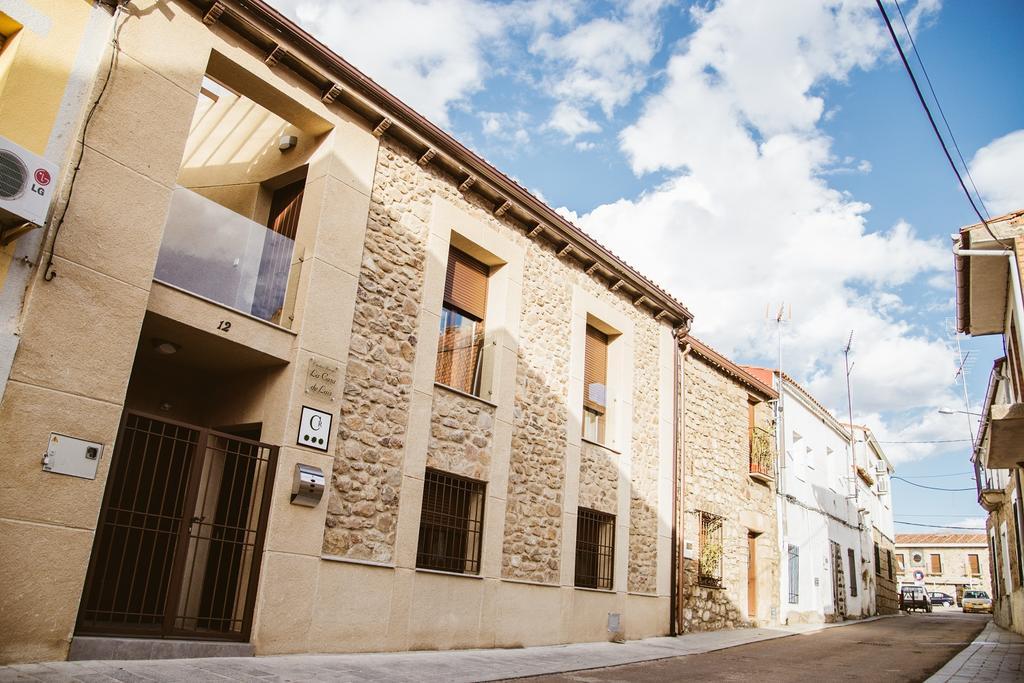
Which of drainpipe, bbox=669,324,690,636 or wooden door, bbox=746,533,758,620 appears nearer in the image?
drainpipe, bbox=669,324,690,636

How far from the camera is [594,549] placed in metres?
11.8

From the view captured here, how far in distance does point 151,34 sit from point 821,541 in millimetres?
19158

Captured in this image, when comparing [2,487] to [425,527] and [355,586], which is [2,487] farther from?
[425,527]

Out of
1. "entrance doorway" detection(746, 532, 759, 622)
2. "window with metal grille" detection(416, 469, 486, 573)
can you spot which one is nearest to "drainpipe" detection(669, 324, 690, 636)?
"entrance doorway" detection(746, 532, 759, 622)

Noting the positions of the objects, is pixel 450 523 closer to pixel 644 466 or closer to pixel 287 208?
pixel 287 208

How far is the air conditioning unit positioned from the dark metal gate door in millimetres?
1847

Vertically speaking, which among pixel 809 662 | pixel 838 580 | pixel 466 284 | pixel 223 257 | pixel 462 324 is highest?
pixel 466 284

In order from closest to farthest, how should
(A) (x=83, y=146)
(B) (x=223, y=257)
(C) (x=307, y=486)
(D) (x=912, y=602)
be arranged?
(A) (x=83, y=146) < (C) (x=307, y=486) < (B) (x=223, y=257) < (D) (x=912, y=602)

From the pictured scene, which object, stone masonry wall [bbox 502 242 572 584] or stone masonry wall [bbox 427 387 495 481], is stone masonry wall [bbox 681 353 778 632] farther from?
stone masonry wall [bbox 427 387 495 481]

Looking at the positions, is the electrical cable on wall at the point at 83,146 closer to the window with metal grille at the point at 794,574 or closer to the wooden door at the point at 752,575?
the wooden door at the point at 752,575

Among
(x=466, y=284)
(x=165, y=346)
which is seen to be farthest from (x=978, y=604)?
(x=165, y=346)

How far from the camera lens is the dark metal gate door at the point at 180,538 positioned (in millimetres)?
6531

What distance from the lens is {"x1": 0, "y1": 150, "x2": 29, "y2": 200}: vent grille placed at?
215 inches

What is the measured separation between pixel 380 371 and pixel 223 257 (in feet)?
7.03
